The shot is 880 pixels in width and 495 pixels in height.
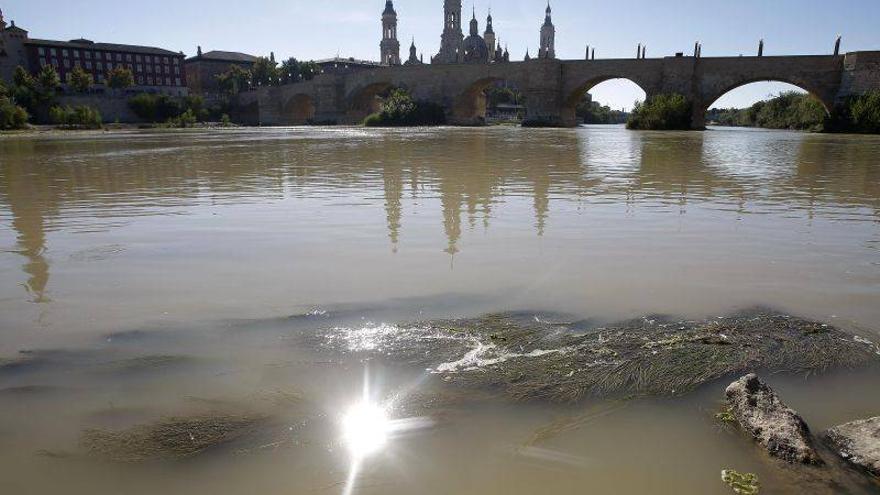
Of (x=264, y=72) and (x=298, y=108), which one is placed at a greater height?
(x=264, y=72)

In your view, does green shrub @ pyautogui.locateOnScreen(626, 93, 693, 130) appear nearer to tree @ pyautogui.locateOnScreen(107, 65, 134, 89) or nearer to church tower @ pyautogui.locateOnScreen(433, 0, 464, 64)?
tree @ pyautogui.locateOnScreen(107, 65, 134, 89)

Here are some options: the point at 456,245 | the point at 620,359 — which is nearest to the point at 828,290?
the point at 620,359

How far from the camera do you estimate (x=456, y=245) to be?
574cm

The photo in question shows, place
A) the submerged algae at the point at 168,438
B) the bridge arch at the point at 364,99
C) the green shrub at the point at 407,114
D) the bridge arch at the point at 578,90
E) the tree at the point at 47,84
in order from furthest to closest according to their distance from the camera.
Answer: the bridge arch at the point at 364,99, the tree at the point at 47,84, the green shrub at the point at 407,114, the bridge arch at the point at 578,90, the submerged algae at the point at 168,438

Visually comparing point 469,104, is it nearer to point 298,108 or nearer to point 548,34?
point 298,108

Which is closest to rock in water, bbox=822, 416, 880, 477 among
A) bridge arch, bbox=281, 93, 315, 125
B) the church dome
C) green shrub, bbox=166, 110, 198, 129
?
green shrub, bbox=166, 110, 198, 129

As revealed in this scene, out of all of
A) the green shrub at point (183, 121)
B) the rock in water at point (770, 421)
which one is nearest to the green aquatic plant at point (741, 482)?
the rock in water at point (770, 421)

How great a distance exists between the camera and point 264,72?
→ 101938 mm

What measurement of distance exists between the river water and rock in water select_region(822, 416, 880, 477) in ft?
0.49

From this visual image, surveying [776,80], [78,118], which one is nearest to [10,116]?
[78,118]

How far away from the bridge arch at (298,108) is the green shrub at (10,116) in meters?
38.4

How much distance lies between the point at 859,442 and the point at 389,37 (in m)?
130

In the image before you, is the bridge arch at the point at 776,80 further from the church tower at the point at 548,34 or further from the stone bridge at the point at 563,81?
the church tower at the point at 548,34

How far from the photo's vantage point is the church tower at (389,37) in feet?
401
